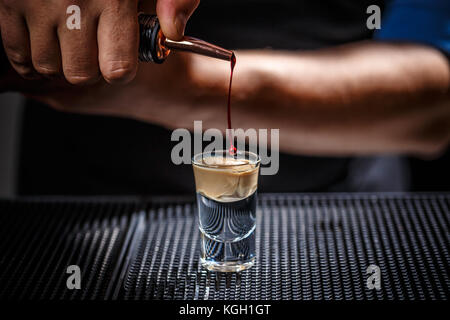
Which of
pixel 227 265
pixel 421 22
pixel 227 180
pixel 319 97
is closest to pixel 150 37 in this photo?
pixel 227 180

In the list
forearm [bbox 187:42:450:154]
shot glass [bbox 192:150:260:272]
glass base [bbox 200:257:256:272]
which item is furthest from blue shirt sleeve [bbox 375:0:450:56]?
glass base [bbox 200:257:256:272]

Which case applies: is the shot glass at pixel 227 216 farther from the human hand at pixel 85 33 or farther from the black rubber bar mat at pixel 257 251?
the human hand at pixel 85 33

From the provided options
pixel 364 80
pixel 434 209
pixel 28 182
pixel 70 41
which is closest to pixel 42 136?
pixel 28 182

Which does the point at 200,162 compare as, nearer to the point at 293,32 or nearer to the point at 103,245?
the point at 103,245

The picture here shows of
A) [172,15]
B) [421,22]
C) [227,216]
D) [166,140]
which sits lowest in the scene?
[166,140]

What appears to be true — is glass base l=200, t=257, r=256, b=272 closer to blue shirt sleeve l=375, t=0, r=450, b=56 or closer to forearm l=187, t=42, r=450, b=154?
forearm l=187, t=42, r=450, b=154

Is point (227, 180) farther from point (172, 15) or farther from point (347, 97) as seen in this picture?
point (347, 97)
